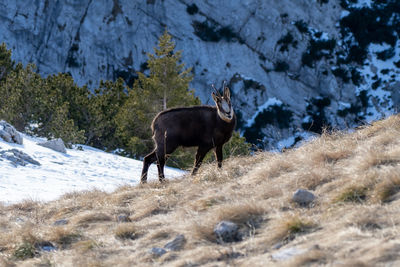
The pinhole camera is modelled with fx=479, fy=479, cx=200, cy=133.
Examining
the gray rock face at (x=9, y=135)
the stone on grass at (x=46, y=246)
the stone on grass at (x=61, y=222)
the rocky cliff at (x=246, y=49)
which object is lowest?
the gray rock face at (x=9, y=135)

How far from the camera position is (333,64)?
78125 mm

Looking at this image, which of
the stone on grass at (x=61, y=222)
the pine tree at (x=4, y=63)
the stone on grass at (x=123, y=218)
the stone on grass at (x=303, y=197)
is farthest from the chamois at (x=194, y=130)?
the pine tree at (x=4, y=63)

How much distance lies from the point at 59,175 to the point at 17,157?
1.69 meters

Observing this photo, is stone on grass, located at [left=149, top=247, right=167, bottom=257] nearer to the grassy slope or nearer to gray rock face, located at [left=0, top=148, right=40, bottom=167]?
the grassy slope

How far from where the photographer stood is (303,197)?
209 inches

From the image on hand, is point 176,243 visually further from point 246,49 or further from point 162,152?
point 246,49

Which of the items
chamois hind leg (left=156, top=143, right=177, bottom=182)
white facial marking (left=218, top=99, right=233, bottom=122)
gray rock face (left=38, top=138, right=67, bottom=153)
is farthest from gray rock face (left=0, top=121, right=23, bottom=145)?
white facial marking (left=218, top=99, right=233, bottom=122)

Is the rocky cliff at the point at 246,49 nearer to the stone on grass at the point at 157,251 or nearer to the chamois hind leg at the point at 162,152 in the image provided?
the chamois hind leg at the point at 162,152

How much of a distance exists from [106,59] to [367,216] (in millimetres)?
72169

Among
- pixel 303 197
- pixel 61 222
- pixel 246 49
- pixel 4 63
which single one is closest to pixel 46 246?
pixel 61 222

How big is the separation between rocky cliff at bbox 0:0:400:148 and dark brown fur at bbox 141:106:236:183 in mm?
58952

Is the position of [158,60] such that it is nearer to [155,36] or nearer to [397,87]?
[155,36]

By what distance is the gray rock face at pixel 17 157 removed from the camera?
43.2 feet

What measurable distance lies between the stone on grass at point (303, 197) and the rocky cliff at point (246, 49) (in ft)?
207
